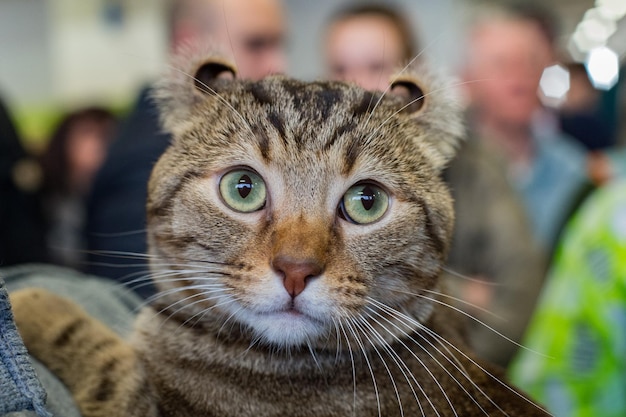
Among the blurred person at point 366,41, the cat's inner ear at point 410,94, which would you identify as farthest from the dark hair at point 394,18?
the cat's inner ear at point 410,94

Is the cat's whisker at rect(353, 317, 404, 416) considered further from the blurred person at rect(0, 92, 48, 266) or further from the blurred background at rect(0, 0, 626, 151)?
the blurred background at rect(0, 0, 626, 151)

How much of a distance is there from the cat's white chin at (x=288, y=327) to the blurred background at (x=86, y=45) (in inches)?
197

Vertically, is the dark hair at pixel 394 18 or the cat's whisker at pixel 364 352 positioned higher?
the dark hair at pixel 394 18

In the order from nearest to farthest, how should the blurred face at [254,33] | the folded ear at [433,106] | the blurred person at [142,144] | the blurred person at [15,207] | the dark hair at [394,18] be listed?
the folded ear at [433,106]
the blurred person at [142,144]
the blurred face at [254,33]
the blurred person at [15,207]
the dark hair at [394,18]

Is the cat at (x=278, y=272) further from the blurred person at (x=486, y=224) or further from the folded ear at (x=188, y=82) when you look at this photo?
the blurred person at (x=486, y=224)

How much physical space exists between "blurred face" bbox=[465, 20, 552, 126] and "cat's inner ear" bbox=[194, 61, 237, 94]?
2199 mm

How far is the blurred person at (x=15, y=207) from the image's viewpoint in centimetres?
281

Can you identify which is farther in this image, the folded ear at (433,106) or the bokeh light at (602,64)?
the bokeh light at (602,64)

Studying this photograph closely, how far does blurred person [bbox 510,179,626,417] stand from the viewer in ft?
Answer: 5.52

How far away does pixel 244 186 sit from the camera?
1.11 metres

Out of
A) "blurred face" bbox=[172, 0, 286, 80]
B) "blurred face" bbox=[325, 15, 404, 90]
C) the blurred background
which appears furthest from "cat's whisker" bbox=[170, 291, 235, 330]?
the blurred background

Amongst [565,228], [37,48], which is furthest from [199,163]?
[37,48]

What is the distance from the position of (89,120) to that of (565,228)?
13.1 ft

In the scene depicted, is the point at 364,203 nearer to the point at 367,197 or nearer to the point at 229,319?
the point at 367,197
